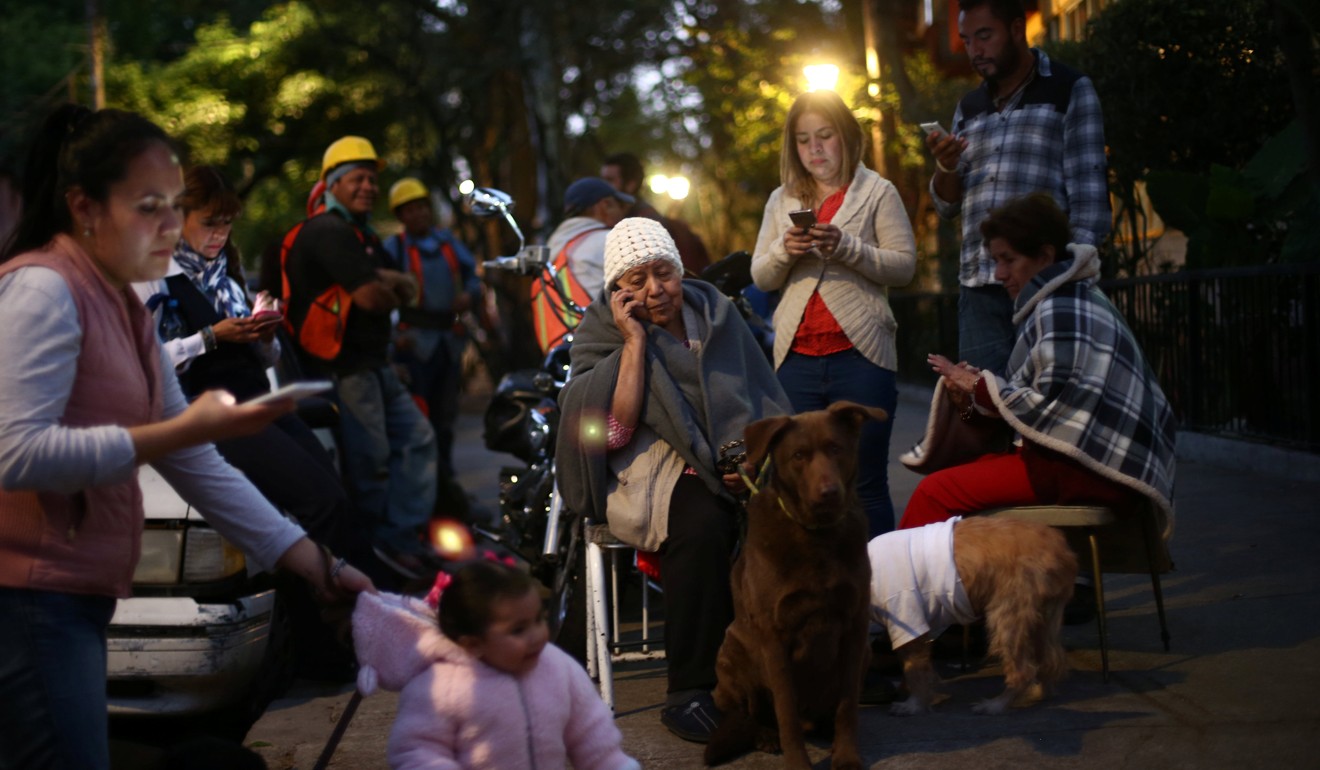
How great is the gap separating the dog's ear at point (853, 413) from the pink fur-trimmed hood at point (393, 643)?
157cm

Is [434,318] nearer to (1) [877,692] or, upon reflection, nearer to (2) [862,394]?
(2) [862,394]

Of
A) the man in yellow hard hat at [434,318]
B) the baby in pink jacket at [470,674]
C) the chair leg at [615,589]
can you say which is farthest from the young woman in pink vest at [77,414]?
the man in yellow hard hat at [434,318]

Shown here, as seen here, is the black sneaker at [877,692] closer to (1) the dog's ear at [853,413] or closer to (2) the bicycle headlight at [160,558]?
(1) the dog's ear at [853,413]

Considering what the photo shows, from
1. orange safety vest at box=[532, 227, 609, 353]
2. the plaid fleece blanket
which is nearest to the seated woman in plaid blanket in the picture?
the plaid fleece blanket

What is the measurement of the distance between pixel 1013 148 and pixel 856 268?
0.84m

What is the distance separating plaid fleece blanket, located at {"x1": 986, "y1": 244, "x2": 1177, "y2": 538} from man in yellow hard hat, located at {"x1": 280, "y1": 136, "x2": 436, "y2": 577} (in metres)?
4.17

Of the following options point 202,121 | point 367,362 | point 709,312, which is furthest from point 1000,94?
point 202,121

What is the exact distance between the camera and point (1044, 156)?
253 inches

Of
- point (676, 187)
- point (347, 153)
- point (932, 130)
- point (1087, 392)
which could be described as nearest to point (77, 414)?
point (1087, 392)

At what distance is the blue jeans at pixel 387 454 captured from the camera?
28.6ft

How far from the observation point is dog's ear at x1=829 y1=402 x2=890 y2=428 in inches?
187

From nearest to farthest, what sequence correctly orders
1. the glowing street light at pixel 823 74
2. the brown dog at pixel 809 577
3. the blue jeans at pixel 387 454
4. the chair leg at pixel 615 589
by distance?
the brown dog at pixel 809 577 < the chair leg at pixel 615 589 < the blue jeans at pixel 387 454 < the glowing street light at pixel 823 74

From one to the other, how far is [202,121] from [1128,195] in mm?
23556

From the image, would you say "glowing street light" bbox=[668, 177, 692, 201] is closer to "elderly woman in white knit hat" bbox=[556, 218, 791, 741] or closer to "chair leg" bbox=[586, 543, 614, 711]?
"elderly woman in white knit hat" bbox=[556, 218, 791, 741]
